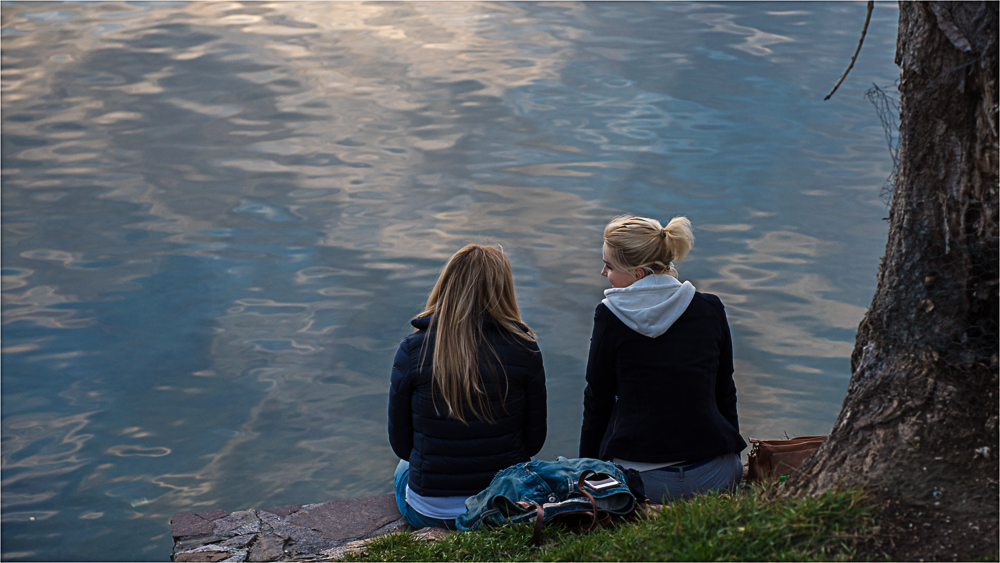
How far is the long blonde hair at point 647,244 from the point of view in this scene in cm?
344

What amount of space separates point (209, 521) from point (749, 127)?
11.9 m

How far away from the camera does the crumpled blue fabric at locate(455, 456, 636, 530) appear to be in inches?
123

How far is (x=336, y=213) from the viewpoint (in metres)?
11.1

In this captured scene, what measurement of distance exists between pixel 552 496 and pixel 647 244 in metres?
1.14

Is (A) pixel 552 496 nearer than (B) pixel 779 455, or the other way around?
(A) pixel 552 496

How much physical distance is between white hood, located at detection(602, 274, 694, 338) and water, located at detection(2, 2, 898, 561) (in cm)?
358

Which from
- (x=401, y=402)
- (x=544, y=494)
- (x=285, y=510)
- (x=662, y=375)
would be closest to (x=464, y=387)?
(x=401, y=402)

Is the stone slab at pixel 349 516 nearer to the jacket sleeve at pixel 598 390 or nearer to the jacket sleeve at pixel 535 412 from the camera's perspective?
the jacket sleeve at pixel 535 412

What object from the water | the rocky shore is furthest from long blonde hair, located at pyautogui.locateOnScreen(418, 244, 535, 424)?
the water

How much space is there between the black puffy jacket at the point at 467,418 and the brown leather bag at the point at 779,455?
99 cm

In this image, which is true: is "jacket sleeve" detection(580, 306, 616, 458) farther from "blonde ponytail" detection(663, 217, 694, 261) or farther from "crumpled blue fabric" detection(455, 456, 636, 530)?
"blonde ponytail" detection(663, 217, 694, 261)

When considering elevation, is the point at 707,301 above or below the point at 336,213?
above

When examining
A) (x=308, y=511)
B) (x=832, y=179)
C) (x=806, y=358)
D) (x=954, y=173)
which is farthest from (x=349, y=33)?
(x=954, y=173)

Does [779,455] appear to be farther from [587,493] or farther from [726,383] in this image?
[587,493]
